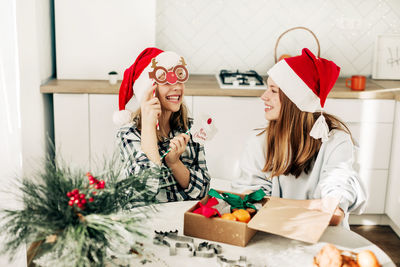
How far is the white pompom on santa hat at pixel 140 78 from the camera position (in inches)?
74.8

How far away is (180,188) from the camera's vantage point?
204 centimetres

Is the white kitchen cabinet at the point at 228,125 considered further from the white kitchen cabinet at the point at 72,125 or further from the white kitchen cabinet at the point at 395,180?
the white kitchen cabinet at the point at 395,180

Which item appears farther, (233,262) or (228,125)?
(228,125)

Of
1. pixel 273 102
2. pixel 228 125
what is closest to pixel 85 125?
pixel 228 125

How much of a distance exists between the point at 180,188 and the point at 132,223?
951 millimetres

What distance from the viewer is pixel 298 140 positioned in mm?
2082

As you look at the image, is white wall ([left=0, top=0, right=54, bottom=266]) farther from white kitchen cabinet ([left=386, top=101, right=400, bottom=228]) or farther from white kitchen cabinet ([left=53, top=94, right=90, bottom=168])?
white kitchen cabinet ([left=386, top=101, right=400, bottom=228])

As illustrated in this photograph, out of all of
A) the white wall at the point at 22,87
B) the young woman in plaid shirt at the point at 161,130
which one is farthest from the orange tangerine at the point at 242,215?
the white wall at the point at 22,87

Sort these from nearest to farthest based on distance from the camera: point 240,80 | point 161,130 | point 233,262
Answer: point 233,262
point 161,130
point 240,80

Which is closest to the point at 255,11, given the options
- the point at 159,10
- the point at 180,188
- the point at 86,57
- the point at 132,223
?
the point at 159,10

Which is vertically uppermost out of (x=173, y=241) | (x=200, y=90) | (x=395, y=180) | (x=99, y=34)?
(x=99, y=34)

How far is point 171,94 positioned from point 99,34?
1.45 m

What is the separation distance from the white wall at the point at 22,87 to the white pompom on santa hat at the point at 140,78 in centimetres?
59

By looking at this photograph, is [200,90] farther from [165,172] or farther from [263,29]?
[165,172]
